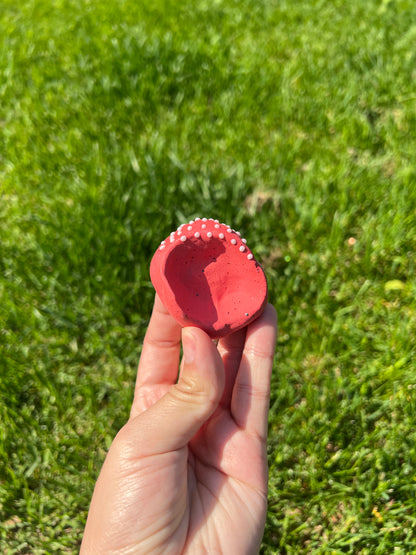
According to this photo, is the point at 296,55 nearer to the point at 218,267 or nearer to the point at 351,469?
the point at 218,267

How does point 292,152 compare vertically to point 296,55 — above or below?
below

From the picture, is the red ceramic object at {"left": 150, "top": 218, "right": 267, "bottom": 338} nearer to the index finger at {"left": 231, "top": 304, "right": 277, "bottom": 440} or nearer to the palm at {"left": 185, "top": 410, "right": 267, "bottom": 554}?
the index finger at {"left": 231, "top": 304, "right": 277, "bottom": 440}

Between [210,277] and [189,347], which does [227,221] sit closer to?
[210,277]

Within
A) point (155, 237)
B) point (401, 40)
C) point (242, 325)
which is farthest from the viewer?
point (401, 40)

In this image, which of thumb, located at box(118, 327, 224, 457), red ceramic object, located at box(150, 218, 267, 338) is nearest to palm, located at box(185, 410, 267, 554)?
thumb, located at box(118, 327, 224, 457)

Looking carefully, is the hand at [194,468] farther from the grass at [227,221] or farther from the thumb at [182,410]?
the grass at [227,221]

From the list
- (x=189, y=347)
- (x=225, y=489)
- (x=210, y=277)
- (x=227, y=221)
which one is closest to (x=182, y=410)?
(x=189, y=347)

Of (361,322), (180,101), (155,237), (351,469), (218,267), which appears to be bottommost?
Result: (351,469)

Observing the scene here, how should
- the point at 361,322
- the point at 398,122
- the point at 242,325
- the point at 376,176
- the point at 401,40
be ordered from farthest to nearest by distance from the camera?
the point at 401,40, the point at 398,122, the point at 376,176, the point at 361,322, the point at 242,325

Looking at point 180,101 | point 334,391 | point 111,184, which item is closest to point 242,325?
point 334,391
